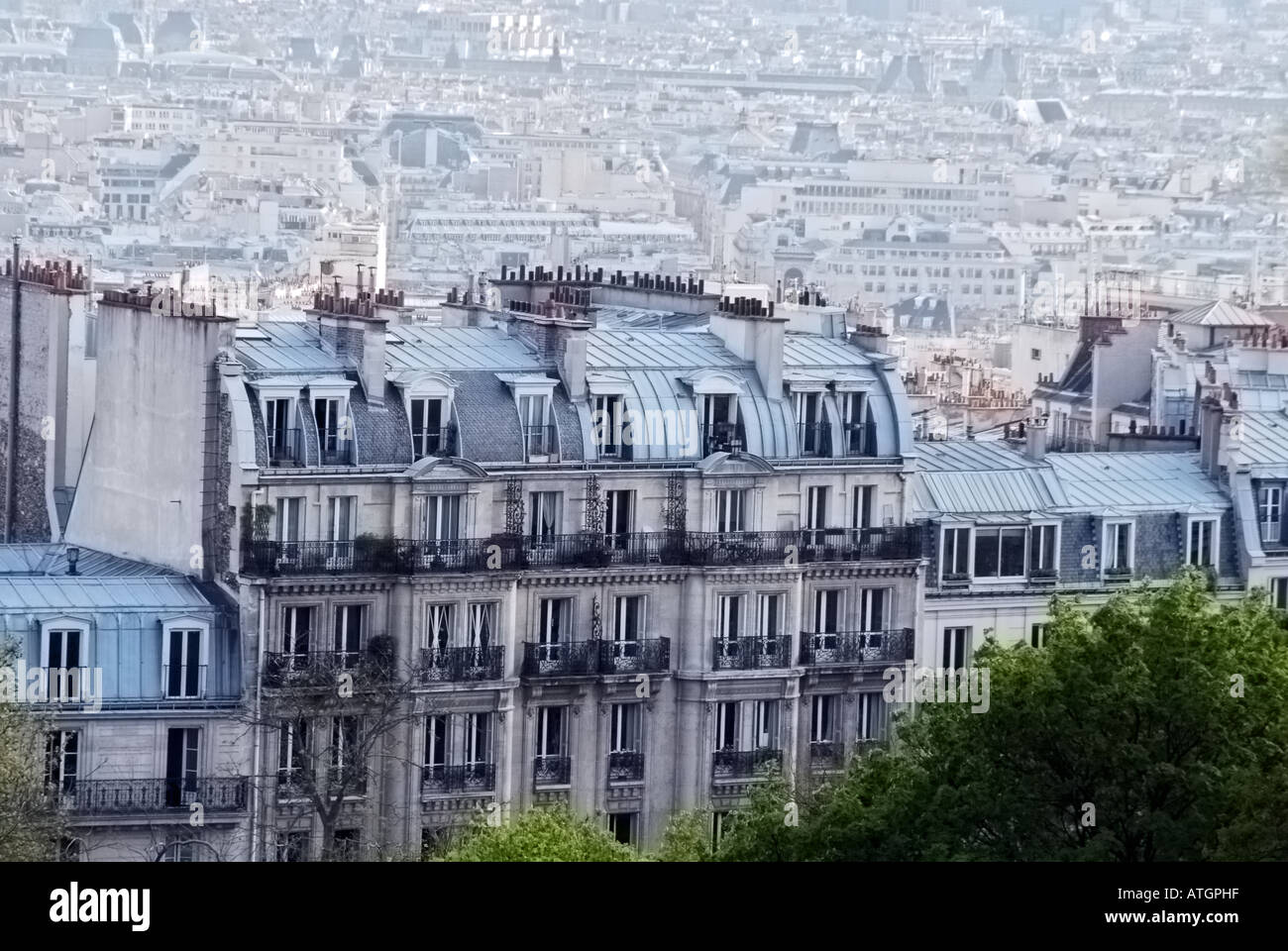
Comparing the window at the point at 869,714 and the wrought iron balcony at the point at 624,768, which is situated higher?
the window at the point at 869,714

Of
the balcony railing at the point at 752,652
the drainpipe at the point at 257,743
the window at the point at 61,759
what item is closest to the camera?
the window at the point at 61,759

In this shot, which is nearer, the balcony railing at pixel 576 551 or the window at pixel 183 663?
the window at pixel 183 663

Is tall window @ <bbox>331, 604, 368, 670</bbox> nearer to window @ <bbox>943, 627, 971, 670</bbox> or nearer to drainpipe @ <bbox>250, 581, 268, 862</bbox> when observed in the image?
drainpipe @ <bbox>250, 581, 268, 862</bbox>

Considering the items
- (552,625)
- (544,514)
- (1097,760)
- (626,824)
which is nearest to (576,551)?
(544,514)

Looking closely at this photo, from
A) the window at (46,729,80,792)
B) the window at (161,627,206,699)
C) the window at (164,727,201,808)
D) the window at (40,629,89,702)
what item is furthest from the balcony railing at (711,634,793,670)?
the window at (46,729,80,792)

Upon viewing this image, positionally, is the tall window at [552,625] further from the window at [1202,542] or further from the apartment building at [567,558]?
the window at [1202,542]

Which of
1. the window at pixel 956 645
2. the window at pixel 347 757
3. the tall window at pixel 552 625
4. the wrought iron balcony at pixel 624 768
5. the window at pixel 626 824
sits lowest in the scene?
the window at pixel 626 824

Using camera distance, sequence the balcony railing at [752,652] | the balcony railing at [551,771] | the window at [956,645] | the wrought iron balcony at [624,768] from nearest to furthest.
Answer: the balcony railing at [551,771] < the wrought iron balcony at [624,768] < the balcony railing at [752,652] < the window at [956,645]

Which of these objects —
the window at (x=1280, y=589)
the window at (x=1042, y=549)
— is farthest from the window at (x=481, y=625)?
the window at (x=1280, y=589)
